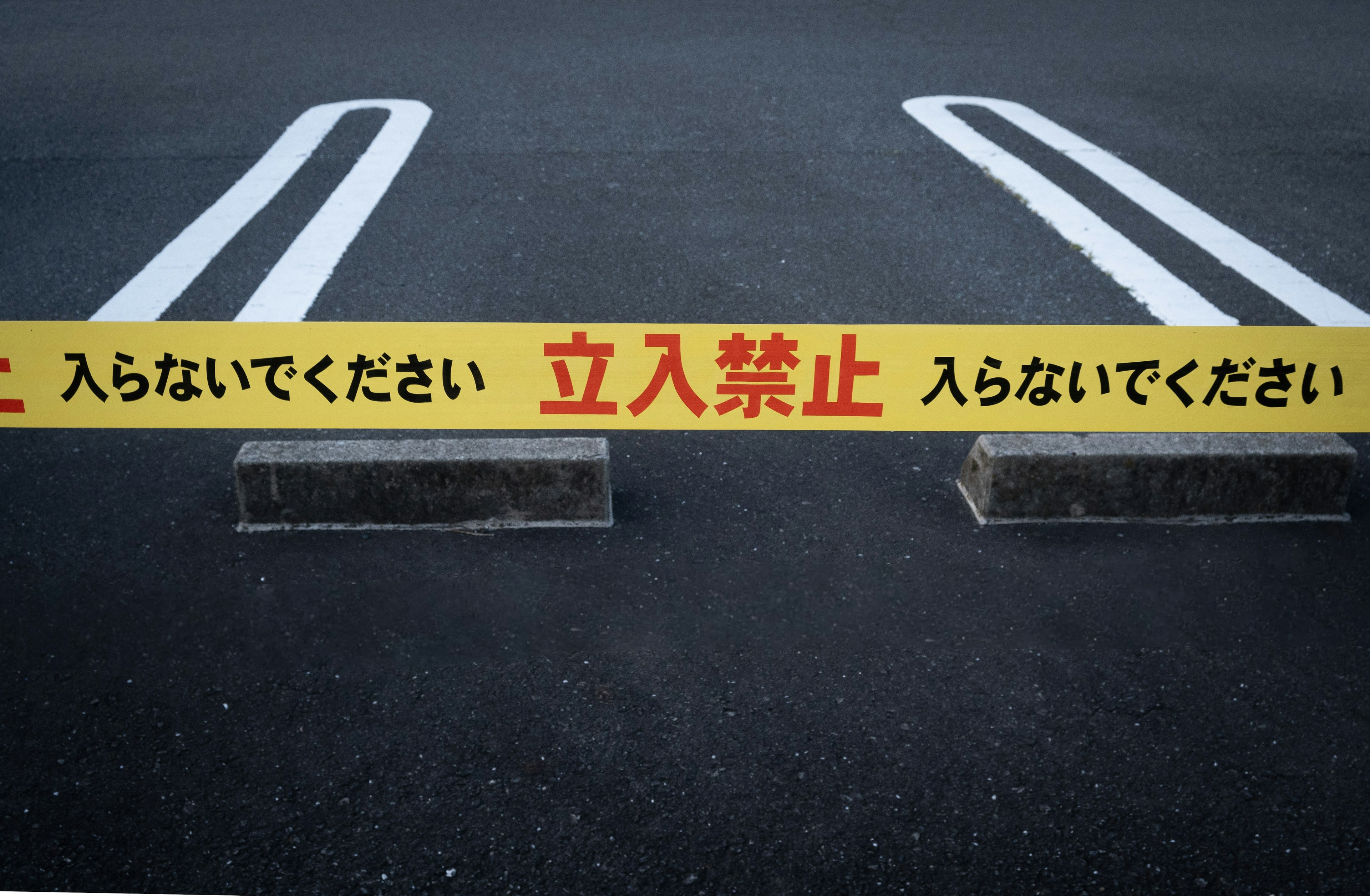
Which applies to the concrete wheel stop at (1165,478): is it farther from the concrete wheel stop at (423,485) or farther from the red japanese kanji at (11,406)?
the red japanese kanji at (11,406)

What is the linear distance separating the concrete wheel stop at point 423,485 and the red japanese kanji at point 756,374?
2.27 ft

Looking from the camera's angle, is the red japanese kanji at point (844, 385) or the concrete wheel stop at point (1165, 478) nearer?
the red japanese kanji at point (844, 385)

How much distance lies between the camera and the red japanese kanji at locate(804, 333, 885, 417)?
314cm

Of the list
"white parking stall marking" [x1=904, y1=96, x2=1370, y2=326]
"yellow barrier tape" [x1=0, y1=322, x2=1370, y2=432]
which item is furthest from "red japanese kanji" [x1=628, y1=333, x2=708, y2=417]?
"white parking stall marking" [x1=904, y1=96, x2=1370, y2=326]

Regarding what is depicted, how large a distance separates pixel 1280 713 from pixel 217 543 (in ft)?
11.0

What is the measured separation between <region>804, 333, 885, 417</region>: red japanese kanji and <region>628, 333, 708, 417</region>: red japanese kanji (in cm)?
34

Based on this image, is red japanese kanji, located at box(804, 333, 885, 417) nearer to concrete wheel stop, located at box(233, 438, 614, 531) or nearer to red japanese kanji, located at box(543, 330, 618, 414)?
red japanese kanji, located at box(543, 330, 618, 414)

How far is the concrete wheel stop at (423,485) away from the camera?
3.69m

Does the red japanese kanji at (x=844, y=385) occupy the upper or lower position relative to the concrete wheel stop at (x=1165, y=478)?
upper

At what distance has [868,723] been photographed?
2.93 metres

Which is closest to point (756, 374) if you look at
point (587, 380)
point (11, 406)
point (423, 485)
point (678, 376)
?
point (678, 376)

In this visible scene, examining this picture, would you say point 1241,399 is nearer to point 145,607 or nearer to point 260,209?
point 145,607

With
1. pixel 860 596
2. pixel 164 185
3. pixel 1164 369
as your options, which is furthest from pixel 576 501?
pixel 164 185

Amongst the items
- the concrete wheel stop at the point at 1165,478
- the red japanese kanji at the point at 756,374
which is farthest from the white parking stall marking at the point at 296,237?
the concrete wheel stop at the point at 1165,478
